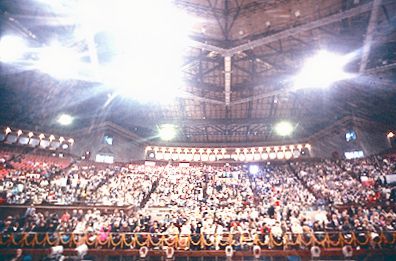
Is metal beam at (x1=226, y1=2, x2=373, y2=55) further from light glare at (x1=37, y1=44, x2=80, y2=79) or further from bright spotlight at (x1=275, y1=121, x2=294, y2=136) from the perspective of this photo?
bright spotlight at (x1=275, y1=121, x2=294, y2=136)

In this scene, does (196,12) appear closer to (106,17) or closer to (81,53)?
(106,17)

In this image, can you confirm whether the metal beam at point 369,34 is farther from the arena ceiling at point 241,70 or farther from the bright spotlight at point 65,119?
the bright spotlight at point 65,119

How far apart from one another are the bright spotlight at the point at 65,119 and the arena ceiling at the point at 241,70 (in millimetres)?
668

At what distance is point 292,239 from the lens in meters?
11.1

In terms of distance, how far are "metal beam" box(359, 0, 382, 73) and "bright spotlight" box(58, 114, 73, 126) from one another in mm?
27827

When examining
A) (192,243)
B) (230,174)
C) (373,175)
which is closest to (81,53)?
(192,243)

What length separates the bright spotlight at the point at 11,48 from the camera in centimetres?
1596

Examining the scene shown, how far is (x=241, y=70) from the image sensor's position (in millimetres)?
21453

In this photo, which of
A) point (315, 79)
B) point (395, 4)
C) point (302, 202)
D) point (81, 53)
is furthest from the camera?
point (315, 79)

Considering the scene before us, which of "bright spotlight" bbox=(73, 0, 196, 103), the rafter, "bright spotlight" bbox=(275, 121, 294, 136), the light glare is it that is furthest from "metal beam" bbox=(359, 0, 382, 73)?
the light glare

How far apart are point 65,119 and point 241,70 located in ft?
64.6

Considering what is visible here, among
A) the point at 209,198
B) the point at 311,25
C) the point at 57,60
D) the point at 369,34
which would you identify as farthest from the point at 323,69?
the point at 57,60

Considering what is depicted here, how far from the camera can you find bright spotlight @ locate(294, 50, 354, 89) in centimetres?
1859

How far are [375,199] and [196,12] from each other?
15.9 m
